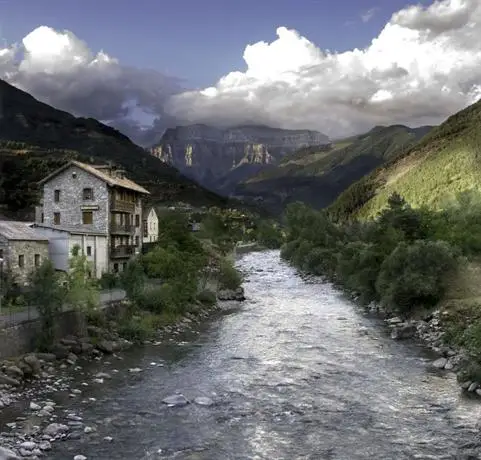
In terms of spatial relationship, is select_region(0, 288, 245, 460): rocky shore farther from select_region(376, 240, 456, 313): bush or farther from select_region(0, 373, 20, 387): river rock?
select_region(376, 240, 456, 313): bush

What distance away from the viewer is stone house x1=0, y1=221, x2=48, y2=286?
138ft

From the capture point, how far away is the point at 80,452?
20000 mm

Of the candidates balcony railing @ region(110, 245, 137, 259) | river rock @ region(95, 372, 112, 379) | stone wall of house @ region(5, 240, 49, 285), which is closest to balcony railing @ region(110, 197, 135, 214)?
balcony railing @ region(110, 245, 137, 259)

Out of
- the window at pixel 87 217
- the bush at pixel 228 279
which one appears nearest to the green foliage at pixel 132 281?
the window at pixel 87 217

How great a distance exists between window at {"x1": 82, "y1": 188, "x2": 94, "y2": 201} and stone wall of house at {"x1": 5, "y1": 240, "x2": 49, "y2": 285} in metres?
13.6

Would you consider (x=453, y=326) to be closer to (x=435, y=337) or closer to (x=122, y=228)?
(x=435, y=337)

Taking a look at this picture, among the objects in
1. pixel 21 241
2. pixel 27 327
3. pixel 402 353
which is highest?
pixel 21 241

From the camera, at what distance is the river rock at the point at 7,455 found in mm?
18141

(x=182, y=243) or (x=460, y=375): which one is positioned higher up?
(x=182, y=243)

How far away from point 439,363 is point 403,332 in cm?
971

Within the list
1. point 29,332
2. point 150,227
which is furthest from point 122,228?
point 29,332

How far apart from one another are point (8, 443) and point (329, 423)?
12218mm

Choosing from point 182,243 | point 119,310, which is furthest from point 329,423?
point 182,243

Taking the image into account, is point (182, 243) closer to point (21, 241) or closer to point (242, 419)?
point (21, 241)
